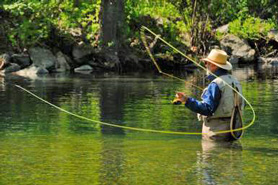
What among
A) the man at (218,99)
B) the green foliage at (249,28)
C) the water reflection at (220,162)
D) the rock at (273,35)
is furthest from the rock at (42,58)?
the man at (218,99)

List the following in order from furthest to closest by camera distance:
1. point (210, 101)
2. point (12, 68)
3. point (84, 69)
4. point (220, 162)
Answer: point (84, 69)
point (12, 68)
point (210, 101)
point (220, 162)

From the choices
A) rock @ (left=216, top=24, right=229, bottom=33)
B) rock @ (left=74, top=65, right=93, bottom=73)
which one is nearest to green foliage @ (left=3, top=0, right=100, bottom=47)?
rock @ (left=74, top=65, right=93, bottom=73)

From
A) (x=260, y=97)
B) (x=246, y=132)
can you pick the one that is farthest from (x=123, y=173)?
(x=260, y=97)

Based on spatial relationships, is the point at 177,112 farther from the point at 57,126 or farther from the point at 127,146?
the point at 127,146

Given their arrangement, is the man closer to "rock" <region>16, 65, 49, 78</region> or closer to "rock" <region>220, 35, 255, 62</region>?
"rock" <region>16, 65, 49, 78</region>

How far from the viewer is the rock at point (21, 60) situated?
30359 millimetres

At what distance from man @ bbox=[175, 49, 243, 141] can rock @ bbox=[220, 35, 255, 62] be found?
2827cm

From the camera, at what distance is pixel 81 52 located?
31719mm

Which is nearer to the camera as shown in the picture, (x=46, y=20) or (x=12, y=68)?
(x=12, y=68)

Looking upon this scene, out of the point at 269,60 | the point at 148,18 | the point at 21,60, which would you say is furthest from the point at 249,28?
the point at 21,60

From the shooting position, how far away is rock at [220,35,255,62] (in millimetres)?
38500

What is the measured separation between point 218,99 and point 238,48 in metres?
29.2

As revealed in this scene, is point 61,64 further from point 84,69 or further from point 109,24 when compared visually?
point 109,24

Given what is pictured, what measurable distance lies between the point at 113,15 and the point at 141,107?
52.3 feet
